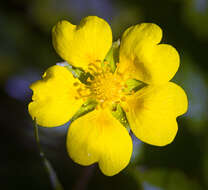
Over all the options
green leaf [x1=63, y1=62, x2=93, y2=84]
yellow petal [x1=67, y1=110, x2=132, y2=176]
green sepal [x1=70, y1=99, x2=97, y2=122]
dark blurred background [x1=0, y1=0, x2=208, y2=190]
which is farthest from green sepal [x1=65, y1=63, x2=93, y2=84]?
dark blurred background [x1=0, y1=0, x2=208, y2=190]

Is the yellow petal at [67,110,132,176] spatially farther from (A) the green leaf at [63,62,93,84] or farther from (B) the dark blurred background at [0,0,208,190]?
Answer: (B) the dark blurred background at [0,0,208,190]

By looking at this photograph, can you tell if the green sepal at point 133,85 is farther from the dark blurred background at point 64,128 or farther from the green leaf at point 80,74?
the dark blurred background at point 64,128

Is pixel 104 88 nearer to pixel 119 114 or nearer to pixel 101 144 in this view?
pixel 119 114

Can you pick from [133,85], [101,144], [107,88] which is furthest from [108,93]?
[101,144]

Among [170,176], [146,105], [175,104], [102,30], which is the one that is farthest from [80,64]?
[170,176]

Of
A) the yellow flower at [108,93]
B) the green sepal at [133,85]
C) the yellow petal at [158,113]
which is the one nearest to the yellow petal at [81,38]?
the yellow flower at [108,93]
